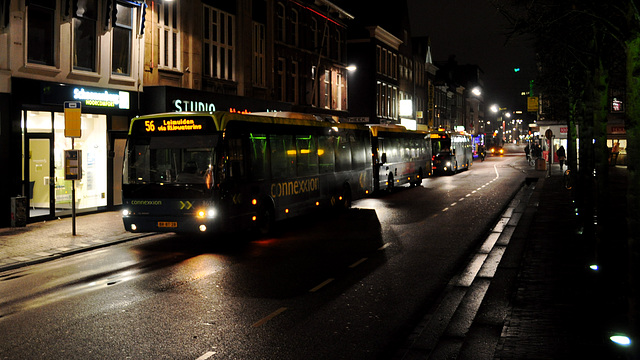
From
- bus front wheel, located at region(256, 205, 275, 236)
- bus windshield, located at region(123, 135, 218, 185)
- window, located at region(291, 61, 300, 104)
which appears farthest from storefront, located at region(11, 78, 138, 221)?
window, located at region(291, 61, 300, 104)

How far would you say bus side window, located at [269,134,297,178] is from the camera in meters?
16.5

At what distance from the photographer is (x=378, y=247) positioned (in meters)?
13.9

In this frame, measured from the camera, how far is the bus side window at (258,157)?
50.2ft

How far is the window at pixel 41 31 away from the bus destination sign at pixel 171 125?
6348 millimetres

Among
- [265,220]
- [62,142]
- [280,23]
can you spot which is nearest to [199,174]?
[265,220]

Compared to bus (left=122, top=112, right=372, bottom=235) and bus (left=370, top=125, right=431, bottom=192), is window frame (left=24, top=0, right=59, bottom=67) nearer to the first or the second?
bus (left=122, top=112, right=372, bottom=235)

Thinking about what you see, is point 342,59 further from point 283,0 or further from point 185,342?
point 185,342

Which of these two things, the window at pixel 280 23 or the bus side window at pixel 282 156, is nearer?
the bus side window at pixel 282 156

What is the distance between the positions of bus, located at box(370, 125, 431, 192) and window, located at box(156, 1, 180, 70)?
9434 mm

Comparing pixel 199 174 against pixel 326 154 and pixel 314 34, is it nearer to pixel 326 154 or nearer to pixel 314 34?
pixel 326 154

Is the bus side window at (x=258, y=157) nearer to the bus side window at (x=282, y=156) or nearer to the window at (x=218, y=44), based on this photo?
the bus side window at (x=282, y=156)

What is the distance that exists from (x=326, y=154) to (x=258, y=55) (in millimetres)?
14389

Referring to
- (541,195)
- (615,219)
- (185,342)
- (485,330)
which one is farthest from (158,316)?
(541,195)

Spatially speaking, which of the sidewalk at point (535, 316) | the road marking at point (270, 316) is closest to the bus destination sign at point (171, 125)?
the road marking at point (270, 316)
